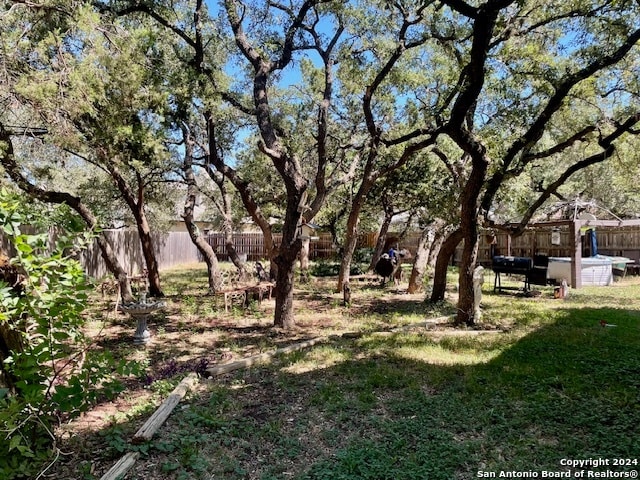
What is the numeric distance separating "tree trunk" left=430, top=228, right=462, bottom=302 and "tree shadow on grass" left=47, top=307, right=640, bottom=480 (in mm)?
3009

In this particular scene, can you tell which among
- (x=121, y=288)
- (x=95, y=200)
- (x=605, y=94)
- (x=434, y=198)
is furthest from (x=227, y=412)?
(x=95, y=200)

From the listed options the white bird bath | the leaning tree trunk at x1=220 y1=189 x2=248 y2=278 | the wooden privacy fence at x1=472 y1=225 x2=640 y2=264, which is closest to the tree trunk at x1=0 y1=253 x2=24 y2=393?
the white bird bath

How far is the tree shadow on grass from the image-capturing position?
2900mm

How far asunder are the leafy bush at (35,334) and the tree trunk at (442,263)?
6.84 meters

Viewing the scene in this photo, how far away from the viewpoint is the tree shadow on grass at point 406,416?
290 cm

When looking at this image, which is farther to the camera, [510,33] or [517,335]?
[510,33]

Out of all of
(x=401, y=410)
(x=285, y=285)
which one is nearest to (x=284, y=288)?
(x=285, y=285)

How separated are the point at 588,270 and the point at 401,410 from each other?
10.7 m

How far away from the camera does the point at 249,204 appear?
1014cm

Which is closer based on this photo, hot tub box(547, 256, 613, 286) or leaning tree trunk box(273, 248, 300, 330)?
leaning tree trunk box(273, 248, 300, 330)

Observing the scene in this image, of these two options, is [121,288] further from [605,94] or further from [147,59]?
[605,94]

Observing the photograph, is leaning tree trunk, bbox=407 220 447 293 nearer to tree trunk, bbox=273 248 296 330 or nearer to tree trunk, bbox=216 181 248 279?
tree trunk, bbox=216 181 248 279

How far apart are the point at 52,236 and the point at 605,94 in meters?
12.6

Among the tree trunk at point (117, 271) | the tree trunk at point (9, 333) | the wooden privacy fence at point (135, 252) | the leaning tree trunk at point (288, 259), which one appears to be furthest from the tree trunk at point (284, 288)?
the wooden privacy fence at point (135, 252)
